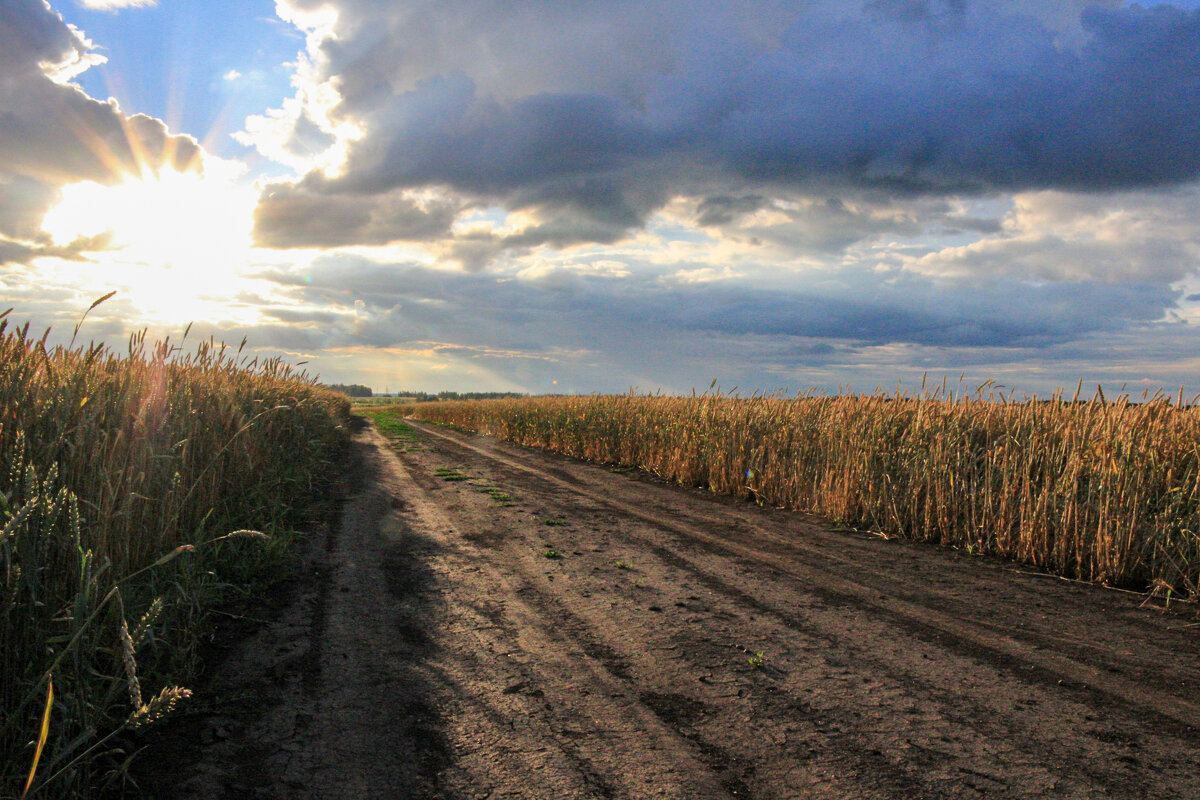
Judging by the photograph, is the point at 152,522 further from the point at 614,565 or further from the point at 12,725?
the point at 614,565

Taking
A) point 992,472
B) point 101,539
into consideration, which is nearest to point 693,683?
point 101,539

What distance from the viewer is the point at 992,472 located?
25.5ft

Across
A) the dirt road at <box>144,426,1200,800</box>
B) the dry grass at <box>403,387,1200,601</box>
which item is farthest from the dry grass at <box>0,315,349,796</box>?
the dry grass at <box>403,387,1200,601</box>

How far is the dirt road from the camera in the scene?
9.69ft

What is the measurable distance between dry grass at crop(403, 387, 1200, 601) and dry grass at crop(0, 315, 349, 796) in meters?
7.50

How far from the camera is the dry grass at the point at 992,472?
6.30m

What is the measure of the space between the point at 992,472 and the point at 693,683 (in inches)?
230

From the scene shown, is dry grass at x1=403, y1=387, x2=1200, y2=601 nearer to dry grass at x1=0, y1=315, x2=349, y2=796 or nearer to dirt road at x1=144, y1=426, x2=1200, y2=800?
dirt road at x1=144, y1=426, x2=1200, y2=800

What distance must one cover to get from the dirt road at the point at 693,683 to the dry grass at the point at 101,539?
1.52 feet

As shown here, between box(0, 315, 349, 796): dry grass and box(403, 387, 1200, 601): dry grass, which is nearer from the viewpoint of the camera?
box(0, 315, 349, 796): dry grass

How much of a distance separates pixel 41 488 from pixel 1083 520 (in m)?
9.11

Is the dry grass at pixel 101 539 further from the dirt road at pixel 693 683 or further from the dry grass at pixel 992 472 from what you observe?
the dry grass at pixel 992 472

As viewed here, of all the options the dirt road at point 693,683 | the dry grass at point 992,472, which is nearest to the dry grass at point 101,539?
the dirt road at point 693,683

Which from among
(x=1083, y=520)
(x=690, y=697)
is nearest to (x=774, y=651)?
(x=690, y=697)
